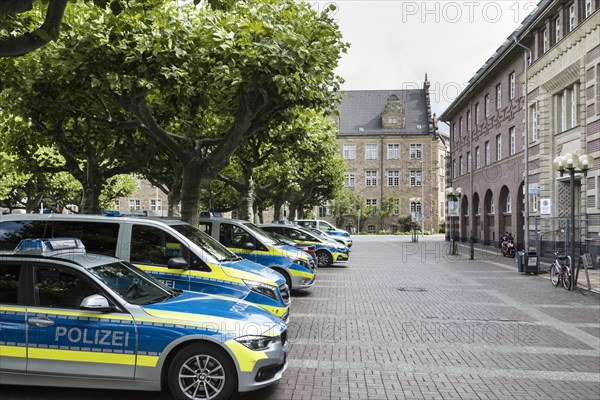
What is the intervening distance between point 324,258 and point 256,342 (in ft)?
56.2

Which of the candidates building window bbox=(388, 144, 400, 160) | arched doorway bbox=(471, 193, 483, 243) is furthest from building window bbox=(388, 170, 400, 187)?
arched doorway bbox=(471, 193, 483, 243)

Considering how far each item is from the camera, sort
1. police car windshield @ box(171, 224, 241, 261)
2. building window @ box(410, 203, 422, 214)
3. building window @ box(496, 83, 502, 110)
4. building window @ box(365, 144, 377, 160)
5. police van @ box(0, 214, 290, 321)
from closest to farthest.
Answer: police van @ box(0, 214, 290, 321) < police car windshield @ box(171, 224, 241, 261) < building window @ box(496, 83, 502, 110) < building window @ box(410, 203, 422, 214) < building window @ box(365, 144, 377, 160)

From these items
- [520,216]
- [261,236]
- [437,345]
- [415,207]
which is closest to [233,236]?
[261,236]

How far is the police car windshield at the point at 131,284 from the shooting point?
5762mm

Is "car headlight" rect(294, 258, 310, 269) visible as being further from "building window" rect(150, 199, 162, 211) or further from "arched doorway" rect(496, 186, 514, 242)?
"building window" rect(150, 199, 162, 211)

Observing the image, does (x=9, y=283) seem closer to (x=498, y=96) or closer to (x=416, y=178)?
(x=498, y=96)

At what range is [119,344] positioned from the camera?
5.33 meters

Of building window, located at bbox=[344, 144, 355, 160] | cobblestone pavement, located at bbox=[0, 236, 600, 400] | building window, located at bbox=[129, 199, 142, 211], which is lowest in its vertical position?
cobblestone pavement, located at bbox=[0, 236, 600, 400]

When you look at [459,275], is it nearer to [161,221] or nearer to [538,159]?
[538,159]

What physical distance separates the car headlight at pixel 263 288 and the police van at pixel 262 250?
170 inches

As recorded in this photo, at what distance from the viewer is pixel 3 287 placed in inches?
221

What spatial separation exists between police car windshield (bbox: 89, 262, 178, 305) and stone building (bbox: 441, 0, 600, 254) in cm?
1625

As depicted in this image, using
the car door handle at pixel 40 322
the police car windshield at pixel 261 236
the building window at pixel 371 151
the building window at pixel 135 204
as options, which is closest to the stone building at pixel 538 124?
the police car windshield at pixel 261 236

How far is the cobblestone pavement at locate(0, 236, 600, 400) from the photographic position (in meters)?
6.13
